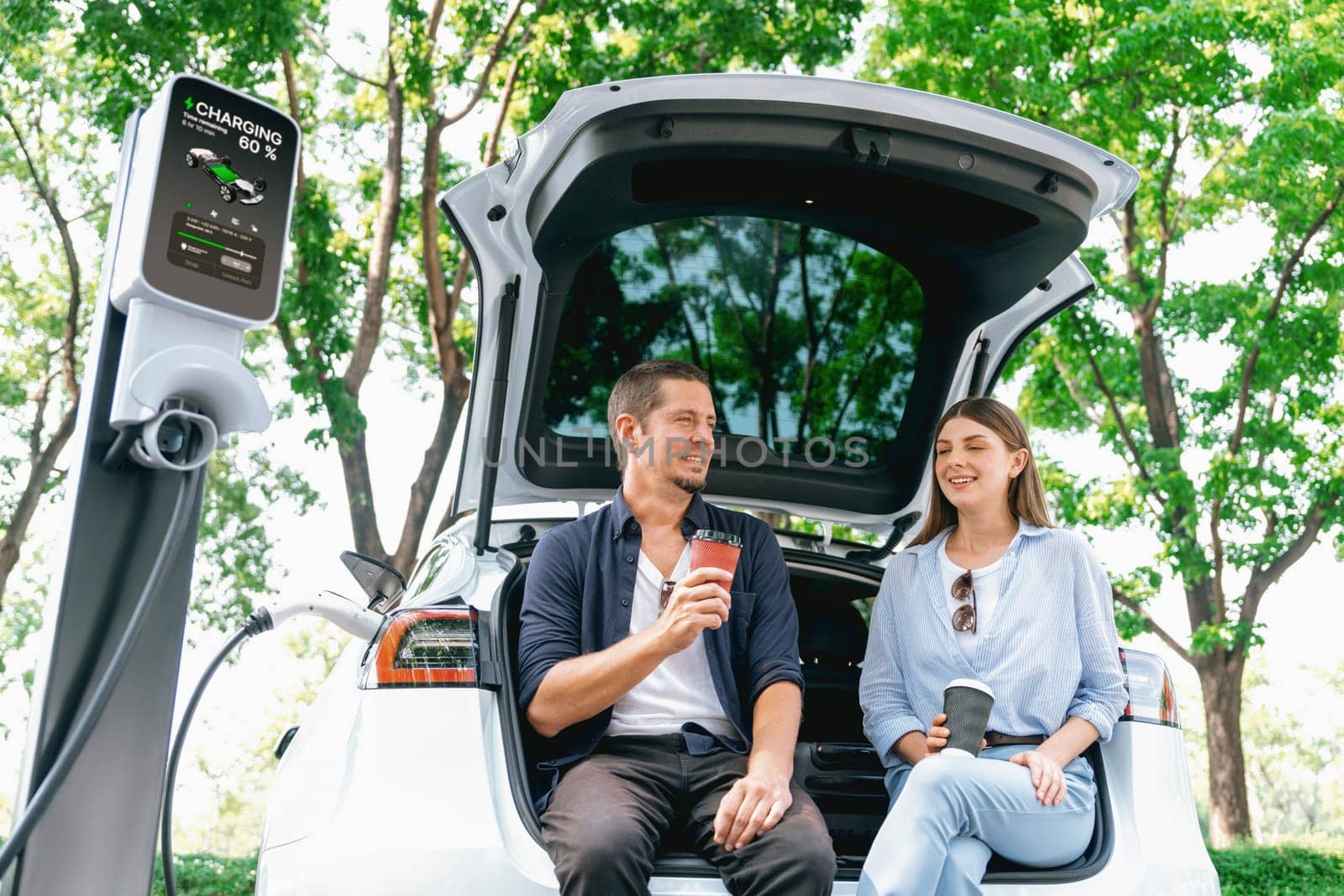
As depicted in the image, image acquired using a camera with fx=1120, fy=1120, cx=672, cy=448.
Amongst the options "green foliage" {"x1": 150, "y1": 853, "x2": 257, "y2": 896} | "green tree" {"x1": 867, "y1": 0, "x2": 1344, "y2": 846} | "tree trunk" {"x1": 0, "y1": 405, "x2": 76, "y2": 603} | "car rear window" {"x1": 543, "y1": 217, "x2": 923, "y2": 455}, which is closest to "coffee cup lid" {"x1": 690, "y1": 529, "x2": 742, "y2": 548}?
"car rear window" {"x1": 543, "y1": 217, "x2": 923, "y2": 455}

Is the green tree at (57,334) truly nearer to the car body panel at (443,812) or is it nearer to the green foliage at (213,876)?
the green foliage at (213,876)

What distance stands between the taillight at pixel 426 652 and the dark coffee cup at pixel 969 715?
996 mm

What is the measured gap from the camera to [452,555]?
9.36 feet

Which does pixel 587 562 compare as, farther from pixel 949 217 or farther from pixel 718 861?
pixel 949 217

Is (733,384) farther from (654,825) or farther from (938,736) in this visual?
(654,825)

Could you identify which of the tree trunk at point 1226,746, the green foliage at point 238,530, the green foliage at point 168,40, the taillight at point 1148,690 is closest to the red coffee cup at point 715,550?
the taillight at point 1148,690

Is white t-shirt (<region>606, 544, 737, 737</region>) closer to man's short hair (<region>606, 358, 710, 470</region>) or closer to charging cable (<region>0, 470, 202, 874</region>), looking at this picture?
man's short hair (<region>606, 358, 710, 470</region>)

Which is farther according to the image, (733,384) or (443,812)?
(733,384)

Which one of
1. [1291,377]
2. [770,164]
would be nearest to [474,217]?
[770,164]

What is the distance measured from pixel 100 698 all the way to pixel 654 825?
3.60 ft

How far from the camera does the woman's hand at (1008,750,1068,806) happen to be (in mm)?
2234

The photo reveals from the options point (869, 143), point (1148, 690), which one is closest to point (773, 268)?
point (869, 143)

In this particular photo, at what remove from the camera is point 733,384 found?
3463mm

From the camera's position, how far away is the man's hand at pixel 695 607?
2166mm
